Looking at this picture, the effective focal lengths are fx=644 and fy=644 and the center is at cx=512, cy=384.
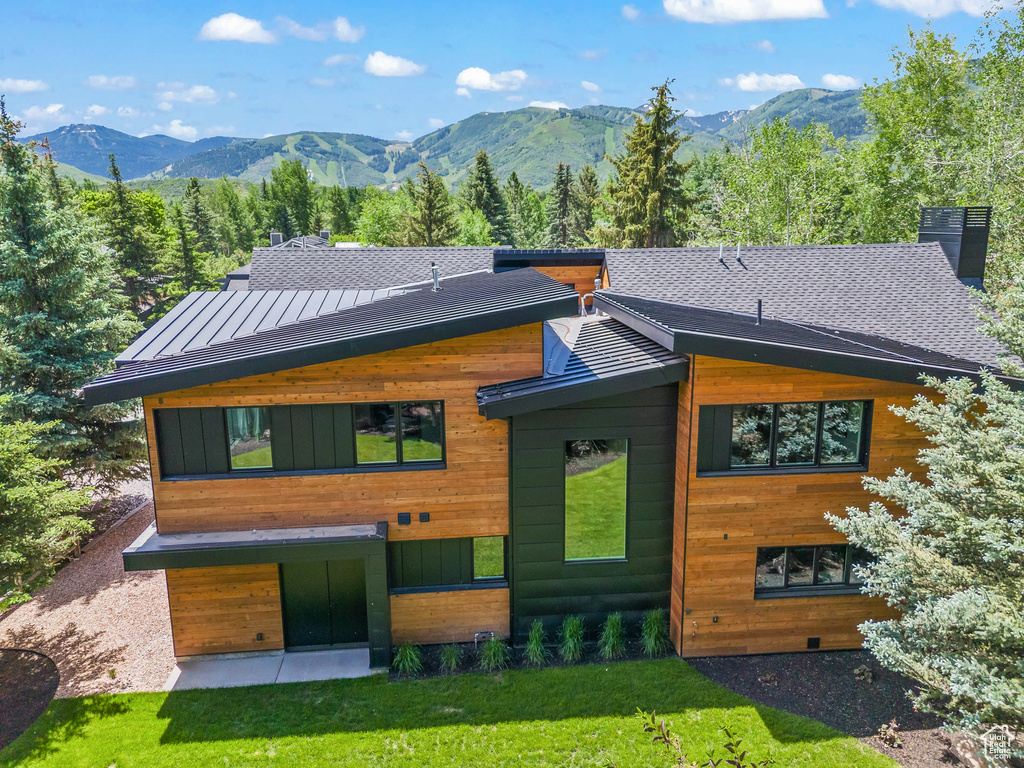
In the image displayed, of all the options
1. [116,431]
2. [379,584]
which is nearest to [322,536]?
[379,584]

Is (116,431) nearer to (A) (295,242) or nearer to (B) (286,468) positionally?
(B) (286,468)

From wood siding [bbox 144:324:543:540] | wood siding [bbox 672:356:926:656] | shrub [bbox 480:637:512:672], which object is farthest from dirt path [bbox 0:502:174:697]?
wood siding [bbox 672:356:926:656]

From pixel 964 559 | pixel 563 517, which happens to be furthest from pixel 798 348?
pixel 563 517

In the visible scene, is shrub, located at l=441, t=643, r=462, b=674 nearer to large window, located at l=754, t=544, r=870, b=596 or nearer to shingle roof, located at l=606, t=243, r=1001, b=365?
large window, located at l=754, t=544, r=870, b=596

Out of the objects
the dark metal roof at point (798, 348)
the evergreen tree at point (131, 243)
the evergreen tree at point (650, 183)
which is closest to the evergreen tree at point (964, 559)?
the dark metal roof at point (798, 348)

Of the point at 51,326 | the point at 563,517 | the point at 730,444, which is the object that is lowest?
the point at 563,517

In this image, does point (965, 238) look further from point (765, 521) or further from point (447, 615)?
point (447, 615)

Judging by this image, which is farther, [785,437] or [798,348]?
[785,437]
